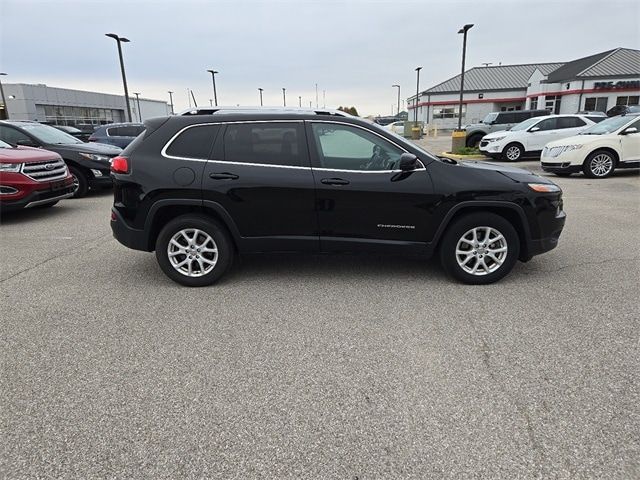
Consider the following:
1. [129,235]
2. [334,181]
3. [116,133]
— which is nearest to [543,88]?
[116,133]

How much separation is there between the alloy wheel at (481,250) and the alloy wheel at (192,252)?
2.46 meters

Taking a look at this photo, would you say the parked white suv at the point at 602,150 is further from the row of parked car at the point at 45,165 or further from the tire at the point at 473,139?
the row of parked car at the point at 45,165

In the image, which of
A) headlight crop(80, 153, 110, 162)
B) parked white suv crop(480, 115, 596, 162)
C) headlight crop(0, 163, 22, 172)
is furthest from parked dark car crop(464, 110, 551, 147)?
headlight crop(0, 163, 22, 172)

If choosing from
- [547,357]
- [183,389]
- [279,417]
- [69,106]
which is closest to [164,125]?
[183,389]

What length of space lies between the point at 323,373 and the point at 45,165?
23.6 ft

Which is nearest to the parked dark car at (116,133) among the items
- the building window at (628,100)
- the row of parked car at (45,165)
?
the row of parked car at (45,165)

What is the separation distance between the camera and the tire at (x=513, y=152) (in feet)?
49.9

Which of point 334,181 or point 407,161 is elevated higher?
point 407,161

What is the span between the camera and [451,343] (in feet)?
10.9

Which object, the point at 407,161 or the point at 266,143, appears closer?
the point at 407,161

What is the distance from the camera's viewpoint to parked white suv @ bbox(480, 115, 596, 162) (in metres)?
15.0

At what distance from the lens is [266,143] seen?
4.38 metres

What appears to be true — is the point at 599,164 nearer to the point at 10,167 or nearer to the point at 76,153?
the point at 76,153

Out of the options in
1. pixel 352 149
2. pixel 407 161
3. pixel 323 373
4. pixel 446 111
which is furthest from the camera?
pixel 446 111
